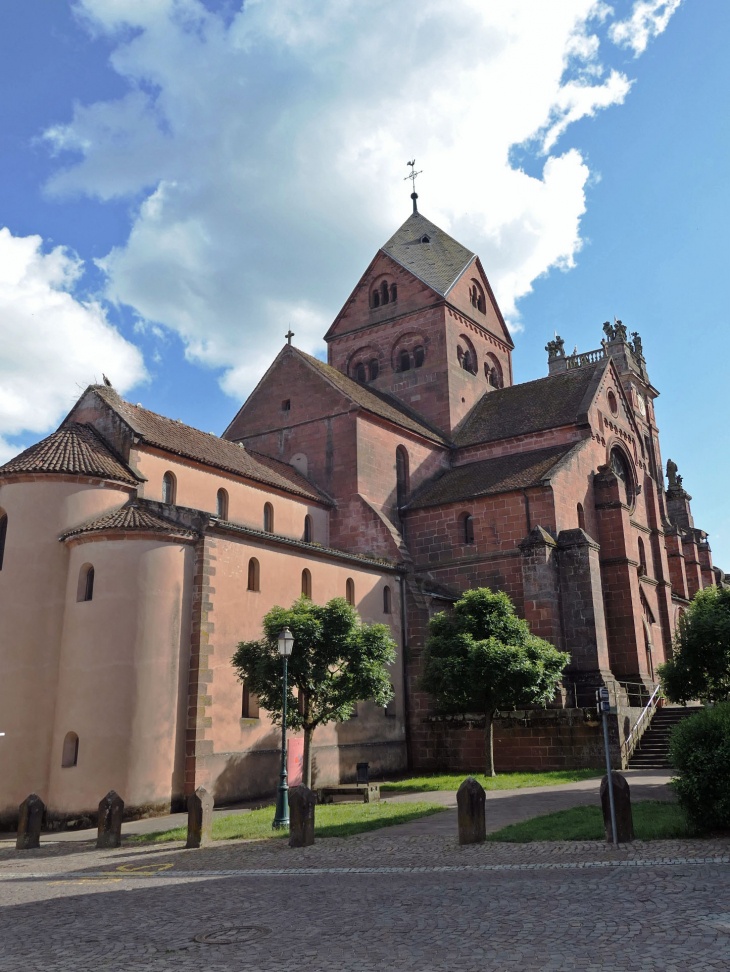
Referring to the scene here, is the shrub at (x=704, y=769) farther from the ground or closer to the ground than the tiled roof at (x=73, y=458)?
closer to the ground

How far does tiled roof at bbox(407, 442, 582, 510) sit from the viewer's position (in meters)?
34.0

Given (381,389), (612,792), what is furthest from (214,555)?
(381,389)

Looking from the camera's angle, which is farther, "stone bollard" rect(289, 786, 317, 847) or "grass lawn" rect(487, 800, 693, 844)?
"stone bollard" rect(289, 786, 317, 847)

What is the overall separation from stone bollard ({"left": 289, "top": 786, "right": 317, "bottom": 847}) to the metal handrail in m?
15.2

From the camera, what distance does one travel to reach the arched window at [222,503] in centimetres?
2978

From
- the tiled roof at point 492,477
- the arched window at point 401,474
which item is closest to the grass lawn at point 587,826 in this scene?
the tiled roof at point 492,477

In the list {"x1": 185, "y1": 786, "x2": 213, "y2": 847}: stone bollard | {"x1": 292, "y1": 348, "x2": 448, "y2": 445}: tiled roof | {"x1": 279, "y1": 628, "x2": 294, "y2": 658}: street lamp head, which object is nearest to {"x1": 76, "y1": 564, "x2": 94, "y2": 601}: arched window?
{"x1": 279, "y1": 628, "x2": 294, "y2": 658}: street lamp head

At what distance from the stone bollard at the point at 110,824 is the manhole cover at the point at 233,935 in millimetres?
9258

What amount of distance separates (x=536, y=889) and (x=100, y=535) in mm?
16846

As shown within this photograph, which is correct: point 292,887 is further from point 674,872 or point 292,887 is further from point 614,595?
point 614,595

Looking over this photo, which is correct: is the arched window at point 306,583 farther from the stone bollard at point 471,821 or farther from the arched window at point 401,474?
the stone bollard at point 471,821

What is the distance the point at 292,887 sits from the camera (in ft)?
38.5

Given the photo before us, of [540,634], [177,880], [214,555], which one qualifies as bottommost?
[177,880]

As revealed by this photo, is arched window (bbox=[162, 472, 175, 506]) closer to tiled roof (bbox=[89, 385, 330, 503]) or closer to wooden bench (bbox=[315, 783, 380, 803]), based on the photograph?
tiled roof (bbox=[89, 385, 330, 503])
